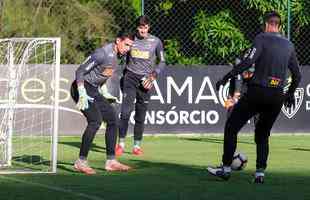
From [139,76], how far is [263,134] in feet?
14.3

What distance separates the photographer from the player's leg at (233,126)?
11906 mm

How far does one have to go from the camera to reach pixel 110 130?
1326 cm

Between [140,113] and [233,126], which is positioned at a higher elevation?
[233,126]

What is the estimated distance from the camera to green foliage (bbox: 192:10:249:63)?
24.7 meters

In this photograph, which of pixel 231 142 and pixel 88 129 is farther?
pixel 88 129

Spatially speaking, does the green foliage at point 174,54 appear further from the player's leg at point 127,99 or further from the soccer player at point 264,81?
the soccer player at point 264,81

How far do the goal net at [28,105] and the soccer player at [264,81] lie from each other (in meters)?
2.36

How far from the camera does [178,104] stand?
21156 mm

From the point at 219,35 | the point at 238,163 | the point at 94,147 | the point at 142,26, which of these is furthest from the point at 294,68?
the point at 219,35

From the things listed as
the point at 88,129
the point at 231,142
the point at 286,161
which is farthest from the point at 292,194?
the point at 286,161

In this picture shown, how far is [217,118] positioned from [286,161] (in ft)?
20.2

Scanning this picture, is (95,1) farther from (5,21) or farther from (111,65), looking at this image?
(111,65)

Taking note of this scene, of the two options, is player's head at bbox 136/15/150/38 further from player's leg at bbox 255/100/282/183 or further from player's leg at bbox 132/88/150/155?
player's leg at bbox 255/100/282/183

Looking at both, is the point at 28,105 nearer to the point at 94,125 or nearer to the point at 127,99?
the point at 127,99
